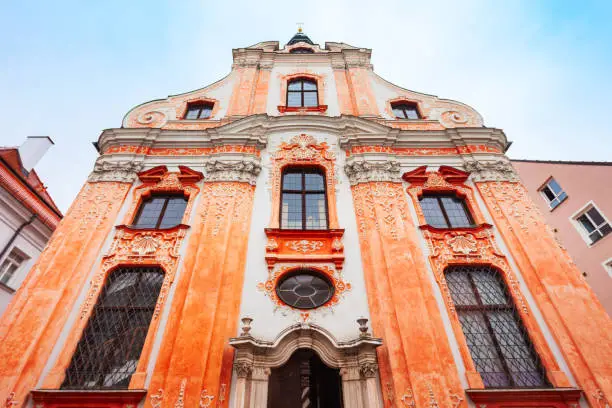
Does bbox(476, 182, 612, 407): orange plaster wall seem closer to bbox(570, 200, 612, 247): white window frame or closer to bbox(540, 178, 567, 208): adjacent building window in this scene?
bbox(570, 200, 612, 247): white window frame

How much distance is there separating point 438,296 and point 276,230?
Answer: 4.14 metres

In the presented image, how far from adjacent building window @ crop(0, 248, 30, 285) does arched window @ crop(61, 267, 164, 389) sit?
7279 mm

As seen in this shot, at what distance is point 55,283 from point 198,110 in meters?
8.03

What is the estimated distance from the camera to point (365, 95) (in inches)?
517

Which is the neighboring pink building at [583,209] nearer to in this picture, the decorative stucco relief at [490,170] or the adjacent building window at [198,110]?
the decorative stucco relief at [490,170]

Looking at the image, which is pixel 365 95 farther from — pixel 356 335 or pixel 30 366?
pixel 30 366

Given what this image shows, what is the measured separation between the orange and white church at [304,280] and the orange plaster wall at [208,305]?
0.04 metres

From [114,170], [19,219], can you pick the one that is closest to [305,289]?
[114,170]

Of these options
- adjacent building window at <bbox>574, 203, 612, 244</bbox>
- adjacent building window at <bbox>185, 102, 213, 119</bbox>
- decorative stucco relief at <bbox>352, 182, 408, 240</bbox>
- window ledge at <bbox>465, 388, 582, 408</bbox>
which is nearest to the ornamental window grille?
adjacent building window at <bbox>185, 102, 213, 119</bbox>

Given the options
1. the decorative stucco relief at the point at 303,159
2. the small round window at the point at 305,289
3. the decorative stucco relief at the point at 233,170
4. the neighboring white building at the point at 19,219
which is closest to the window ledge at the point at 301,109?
the decorative stucco relief at the point at 303,159

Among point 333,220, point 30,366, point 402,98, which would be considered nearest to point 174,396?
point 30,366

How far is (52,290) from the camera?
24.6 feet

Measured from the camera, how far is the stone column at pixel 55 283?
6445 mm

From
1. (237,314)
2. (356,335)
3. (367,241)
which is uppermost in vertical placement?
(367,241)
